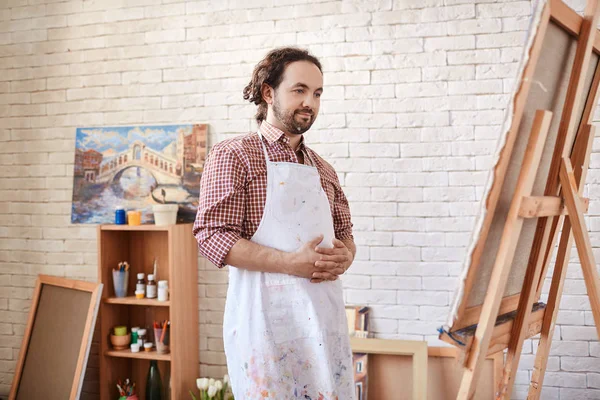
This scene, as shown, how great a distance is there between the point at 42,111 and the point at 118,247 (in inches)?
40.0

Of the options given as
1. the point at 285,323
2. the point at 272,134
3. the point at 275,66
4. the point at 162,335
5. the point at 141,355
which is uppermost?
the point at 275,66

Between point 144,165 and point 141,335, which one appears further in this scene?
point 144,165

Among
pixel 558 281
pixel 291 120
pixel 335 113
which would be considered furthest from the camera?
pixel 335 113

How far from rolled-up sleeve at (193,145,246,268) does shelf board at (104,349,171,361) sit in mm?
1394

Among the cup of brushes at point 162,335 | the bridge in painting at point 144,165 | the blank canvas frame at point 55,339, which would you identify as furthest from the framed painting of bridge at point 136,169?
the cup of brushes at point 162,335

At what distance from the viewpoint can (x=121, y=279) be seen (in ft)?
10.5

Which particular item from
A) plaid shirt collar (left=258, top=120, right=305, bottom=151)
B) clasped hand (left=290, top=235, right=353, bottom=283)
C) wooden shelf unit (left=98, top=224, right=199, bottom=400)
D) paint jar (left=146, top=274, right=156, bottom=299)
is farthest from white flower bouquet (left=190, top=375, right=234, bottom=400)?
plaid shirt collar (left=258, top=120, right=305, bottom=151)

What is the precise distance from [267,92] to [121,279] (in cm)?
164

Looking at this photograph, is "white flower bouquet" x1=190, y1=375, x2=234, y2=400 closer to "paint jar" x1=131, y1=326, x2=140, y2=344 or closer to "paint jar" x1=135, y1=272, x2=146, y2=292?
"paint jar" x1=131, y1=326, x2=140, y2=344

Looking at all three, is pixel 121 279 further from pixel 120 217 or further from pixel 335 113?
pixel 335 113

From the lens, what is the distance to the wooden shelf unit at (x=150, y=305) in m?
3.06

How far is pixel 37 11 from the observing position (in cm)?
354

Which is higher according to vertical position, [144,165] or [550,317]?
[144,165]

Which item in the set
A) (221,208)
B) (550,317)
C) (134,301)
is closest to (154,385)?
(134,301)
